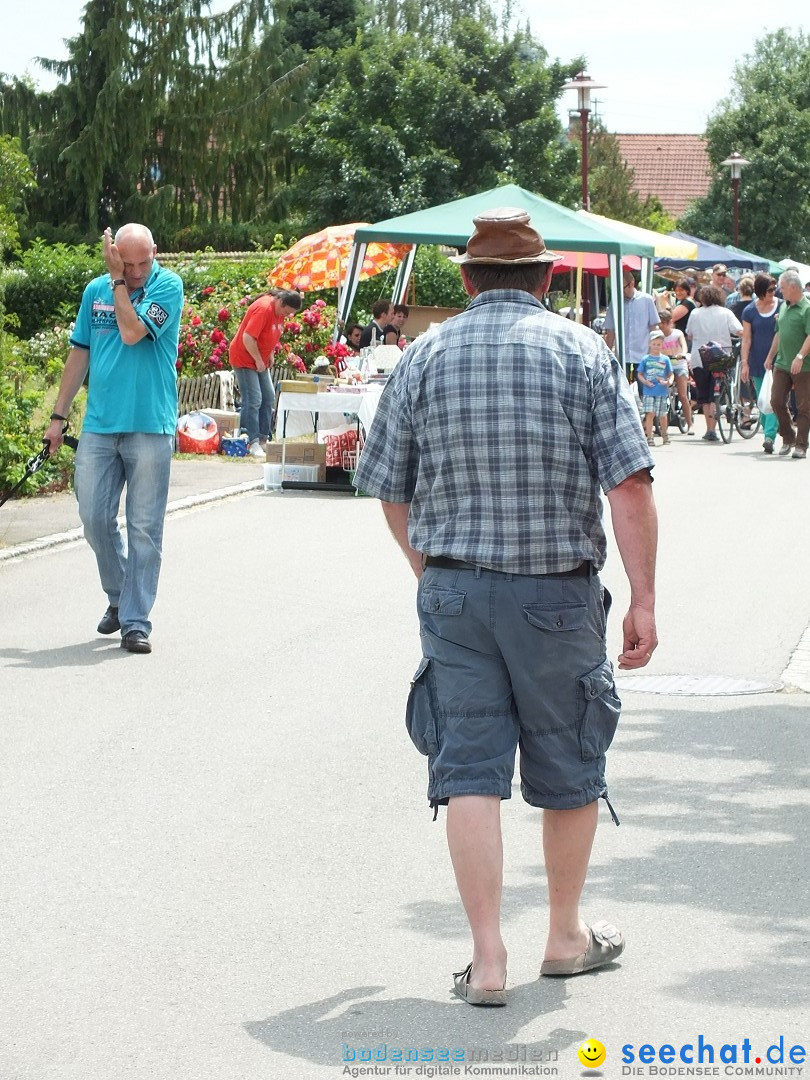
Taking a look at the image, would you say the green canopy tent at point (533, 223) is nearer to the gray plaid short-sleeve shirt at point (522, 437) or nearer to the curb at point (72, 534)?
the curb at point (72, 534)

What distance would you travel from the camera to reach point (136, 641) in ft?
27.2

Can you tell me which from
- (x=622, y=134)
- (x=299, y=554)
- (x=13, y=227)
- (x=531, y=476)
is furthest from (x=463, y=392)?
(x=622, y=134)

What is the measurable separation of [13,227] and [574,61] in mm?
32635

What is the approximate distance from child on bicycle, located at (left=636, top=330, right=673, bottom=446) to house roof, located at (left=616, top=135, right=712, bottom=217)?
60359 millimetres

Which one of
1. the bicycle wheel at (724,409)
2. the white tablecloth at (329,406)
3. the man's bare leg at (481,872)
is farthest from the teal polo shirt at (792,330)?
the man's bare leg at (481,872)

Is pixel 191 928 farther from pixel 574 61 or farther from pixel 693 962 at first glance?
pixel 574 61

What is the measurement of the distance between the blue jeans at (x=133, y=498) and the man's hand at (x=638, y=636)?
4619 millimetres

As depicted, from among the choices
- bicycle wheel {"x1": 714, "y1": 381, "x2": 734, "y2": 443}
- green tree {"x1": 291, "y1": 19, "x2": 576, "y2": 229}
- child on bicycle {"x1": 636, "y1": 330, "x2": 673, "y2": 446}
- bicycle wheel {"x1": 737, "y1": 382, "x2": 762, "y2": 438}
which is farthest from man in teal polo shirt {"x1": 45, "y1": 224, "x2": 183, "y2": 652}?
green tree {"x1": 291, "y1": 19, "x2": 576, "y2": 229}

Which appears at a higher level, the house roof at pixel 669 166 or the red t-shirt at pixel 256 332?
the house roof at pixel 669 166

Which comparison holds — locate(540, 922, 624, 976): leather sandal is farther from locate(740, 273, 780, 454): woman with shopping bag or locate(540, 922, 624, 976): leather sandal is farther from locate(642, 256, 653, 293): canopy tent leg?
locate(642, 256, 653, 293): canopy tent leg

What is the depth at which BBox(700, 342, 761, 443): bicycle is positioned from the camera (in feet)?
70.4

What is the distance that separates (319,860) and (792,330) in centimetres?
1451

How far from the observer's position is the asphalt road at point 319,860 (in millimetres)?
3857

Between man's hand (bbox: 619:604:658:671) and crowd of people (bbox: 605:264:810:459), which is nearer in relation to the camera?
man's hand (bbox: 619:604:658:671)
